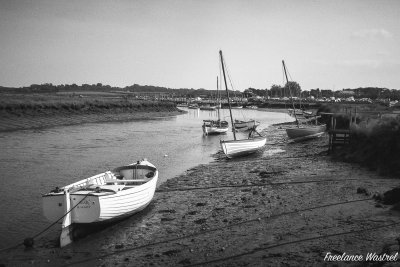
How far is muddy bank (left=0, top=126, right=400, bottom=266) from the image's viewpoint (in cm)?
988

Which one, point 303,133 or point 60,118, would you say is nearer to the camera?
point 303,133

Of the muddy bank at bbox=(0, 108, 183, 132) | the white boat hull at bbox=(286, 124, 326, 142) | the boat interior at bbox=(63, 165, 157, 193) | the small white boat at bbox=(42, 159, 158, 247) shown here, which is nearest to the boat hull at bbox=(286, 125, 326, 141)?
the white boat hull at bbox=(286, 124, 326, 142)

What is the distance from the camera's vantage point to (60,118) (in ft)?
217

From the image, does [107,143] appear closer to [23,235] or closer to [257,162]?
[257,162]

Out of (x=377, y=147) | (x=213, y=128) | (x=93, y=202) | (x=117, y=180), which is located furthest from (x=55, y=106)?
(x=93, y=202)

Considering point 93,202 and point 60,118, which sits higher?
point 93,202

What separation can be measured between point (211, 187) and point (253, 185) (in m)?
2.26

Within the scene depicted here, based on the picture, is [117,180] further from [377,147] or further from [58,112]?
[58,112]

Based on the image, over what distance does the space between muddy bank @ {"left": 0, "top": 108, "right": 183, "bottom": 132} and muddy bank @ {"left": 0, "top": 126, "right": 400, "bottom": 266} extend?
43.8 m

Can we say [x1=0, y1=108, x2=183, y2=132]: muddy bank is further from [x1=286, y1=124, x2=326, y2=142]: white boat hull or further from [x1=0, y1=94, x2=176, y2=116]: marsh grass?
[x1=286, y1=124, x2=326, y2=142]: white boat hull

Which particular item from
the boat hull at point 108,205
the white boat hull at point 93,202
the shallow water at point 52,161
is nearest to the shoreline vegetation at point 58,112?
the shallow water at point 52,161

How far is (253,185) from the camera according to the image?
60.5ft

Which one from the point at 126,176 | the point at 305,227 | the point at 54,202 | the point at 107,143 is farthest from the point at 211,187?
the point at 107,143

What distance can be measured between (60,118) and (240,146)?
47778 mm
